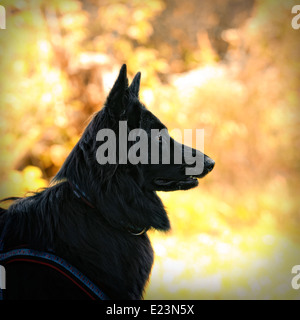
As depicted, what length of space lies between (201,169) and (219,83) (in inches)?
133

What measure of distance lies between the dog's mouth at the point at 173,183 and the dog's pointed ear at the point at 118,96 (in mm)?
440

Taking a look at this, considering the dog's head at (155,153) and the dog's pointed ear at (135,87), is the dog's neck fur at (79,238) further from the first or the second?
the dog's pointed ear at (135,87)

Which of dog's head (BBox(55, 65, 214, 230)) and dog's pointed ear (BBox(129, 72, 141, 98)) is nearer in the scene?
dog's head (BBox(55, 65, 214, 230))

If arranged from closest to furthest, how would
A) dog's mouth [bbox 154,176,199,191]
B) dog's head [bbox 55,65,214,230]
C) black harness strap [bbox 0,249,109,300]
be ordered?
black harness strap [bbox 0,249,109,300], dog's head [bbox 55,65,214,230], dog's mouth [bbox 154,176,199,191]

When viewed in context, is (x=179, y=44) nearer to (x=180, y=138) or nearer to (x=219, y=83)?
(x=219, y=83)

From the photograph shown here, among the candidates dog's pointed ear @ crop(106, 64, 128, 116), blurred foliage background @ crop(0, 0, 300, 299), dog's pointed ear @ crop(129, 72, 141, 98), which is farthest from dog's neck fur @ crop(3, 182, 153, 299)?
blurred foliage background @ crop(0, 0, 300, 299)

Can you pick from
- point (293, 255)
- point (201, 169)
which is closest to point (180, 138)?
point (293, 255)

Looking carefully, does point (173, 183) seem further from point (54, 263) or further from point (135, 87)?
point (54, 263)

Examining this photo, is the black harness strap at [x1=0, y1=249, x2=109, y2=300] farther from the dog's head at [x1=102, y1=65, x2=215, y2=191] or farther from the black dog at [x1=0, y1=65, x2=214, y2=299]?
the dog's head at [x1=102, y1=65, x2=215, y2=191]

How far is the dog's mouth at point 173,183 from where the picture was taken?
69.1 inches

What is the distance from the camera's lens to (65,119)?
165 inches

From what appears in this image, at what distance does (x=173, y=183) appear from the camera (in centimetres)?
178

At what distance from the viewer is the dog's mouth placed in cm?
176

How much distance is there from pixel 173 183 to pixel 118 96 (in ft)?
1.87
